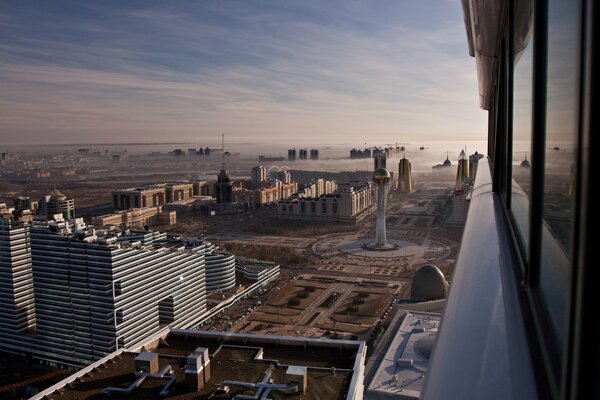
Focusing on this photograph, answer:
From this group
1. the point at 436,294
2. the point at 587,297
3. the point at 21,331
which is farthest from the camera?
the point at 21,331

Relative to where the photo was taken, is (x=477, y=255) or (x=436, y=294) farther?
(x=436, y=294)

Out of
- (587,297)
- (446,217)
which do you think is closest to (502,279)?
(587,297)

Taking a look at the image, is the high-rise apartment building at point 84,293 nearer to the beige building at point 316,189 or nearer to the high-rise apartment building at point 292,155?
the beige building at point 316,189

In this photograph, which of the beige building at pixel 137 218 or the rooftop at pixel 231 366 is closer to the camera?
the rooftop at pixel 231 366

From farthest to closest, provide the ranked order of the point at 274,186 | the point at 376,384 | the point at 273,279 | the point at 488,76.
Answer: the point at 274,186 → the point at 273,279 → the point at 376,384 → the point at 488,76

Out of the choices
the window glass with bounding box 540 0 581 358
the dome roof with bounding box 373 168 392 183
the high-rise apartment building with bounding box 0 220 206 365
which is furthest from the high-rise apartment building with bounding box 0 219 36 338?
the window glass with bounding box 540 0 581 358

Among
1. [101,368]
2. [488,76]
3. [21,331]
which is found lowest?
[21,331]

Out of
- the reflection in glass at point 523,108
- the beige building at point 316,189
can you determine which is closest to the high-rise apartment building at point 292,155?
the beige building at point 316,189

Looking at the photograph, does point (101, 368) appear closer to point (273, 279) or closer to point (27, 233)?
point (27, 233)
